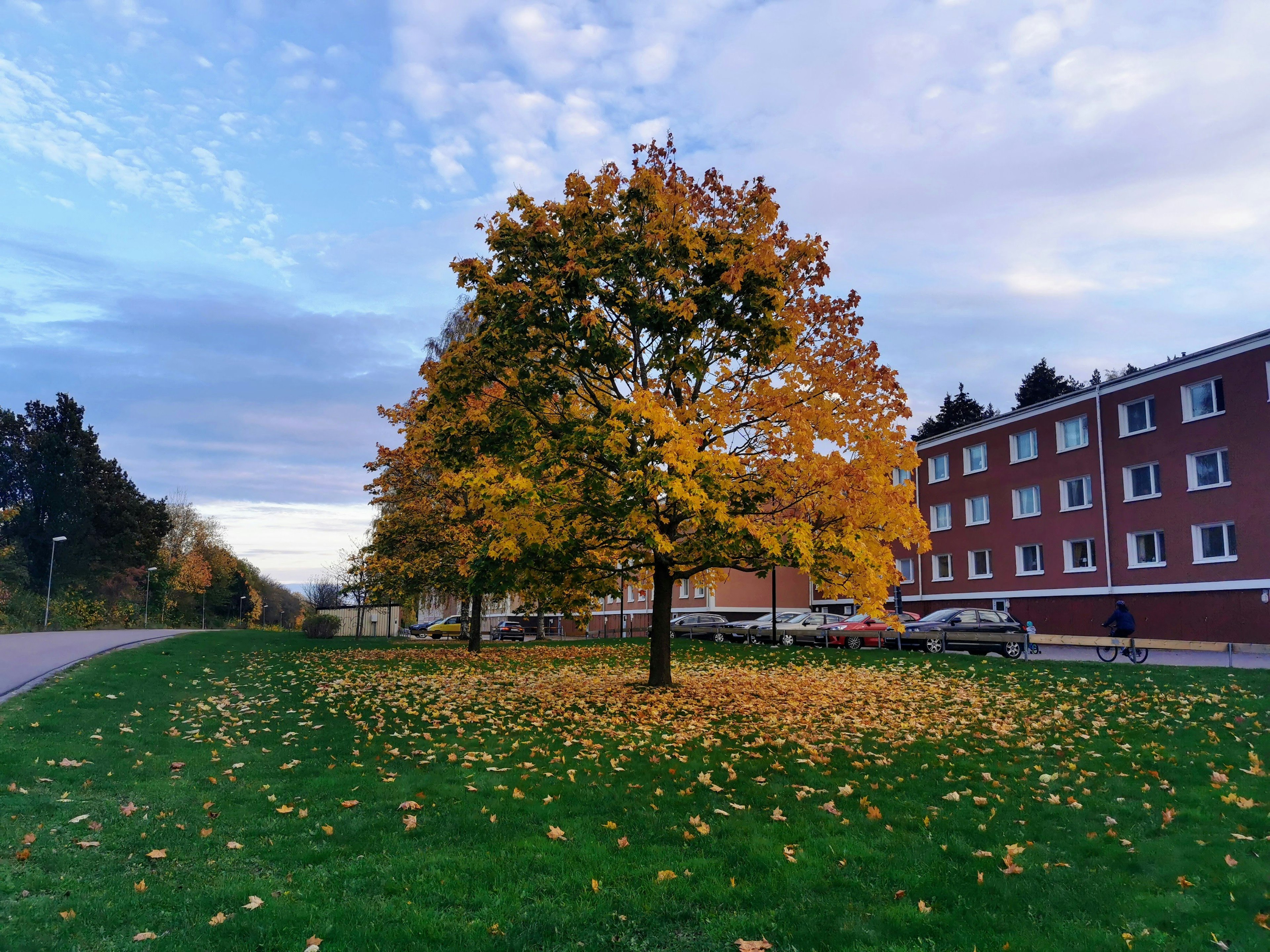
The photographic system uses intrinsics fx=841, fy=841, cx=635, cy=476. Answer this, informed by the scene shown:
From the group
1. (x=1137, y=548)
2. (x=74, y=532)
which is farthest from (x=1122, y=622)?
(x=74, y=532)

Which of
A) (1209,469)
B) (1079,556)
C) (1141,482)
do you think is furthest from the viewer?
(1079,556)

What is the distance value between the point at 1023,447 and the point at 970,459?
4.01m

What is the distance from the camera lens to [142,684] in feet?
54.1

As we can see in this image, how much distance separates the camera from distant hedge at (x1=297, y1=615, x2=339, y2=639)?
38.8 meters

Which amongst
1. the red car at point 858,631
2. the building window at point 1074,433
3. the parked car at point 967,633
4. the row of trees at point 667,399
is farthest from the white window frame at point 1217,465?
the row of trees at point 667,399

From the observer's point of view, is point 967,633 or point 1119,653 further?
point 967,633

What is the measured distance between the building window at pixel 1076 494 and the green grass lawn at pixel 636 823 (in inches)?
1008

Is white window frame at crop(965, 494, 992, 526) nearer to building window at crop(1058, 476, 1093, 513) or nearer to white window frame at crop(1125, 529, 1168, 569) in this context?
building window at crop(1058, 476, 1093, 513)

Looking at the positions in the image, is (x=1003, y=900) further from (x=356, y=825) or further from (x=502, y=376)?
(x=502, y=376)

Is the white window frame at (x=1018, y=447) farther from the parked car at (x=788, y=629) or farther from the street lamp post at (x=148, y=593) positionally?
the street lamp post at (x=148, y=593)

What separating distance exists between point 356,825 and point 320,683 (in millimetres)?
11704

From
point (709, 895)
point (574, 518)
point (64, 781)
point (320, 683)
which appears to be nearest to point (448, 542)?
point (320, 683)

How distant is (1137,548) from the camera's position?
35.1m

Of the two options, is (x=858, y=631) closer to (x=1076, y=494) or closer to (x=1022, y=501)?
(x=1076, y=494)
